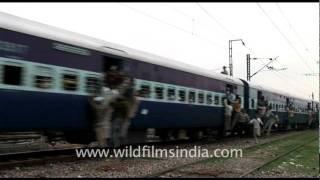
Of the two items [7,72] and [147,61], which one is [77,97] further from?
[147,61]

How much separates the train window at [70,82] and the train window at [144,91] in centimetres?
307

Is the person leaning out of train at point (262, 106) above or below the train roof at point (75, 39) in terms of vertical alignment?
below

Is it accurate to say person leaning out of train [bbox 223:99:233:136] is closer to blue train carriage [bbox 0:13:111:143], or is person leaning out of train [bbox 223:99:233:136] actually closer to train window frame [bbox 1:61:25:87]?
blue train carriage [bbox 0:13:111:143]

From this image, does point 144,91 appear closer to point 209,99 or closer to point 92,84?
point 92,84

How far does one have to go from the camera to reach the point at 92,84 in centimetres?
1335

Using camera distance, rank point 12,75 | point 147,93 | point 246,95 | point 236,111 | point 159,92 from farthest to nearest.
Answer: point 246,95 → point 236,111 → point 159,92 → point 147,93 → point 12,75

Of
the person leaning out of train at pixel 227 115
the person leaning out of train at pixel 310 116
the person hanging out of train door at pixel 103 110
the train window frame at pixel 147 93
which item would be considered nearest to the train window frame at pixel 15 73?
the person hanging out of train door at pixel 103 110

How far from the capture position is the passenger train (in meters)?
10.8

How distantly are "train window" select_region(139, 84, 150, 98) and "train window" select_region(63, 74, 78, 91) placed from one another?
3.07 m

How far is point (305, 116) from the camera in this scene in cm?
4506

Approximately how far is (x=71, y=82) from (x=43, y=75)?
1057mm

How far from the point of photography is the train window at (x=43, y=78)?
37.5ft

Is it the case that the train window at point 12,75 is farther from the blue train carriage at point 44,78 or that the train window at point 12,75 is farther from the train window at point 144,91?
the train window at point 144,91

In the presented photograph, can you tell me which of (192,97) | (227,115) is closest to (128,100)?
(192,97)
